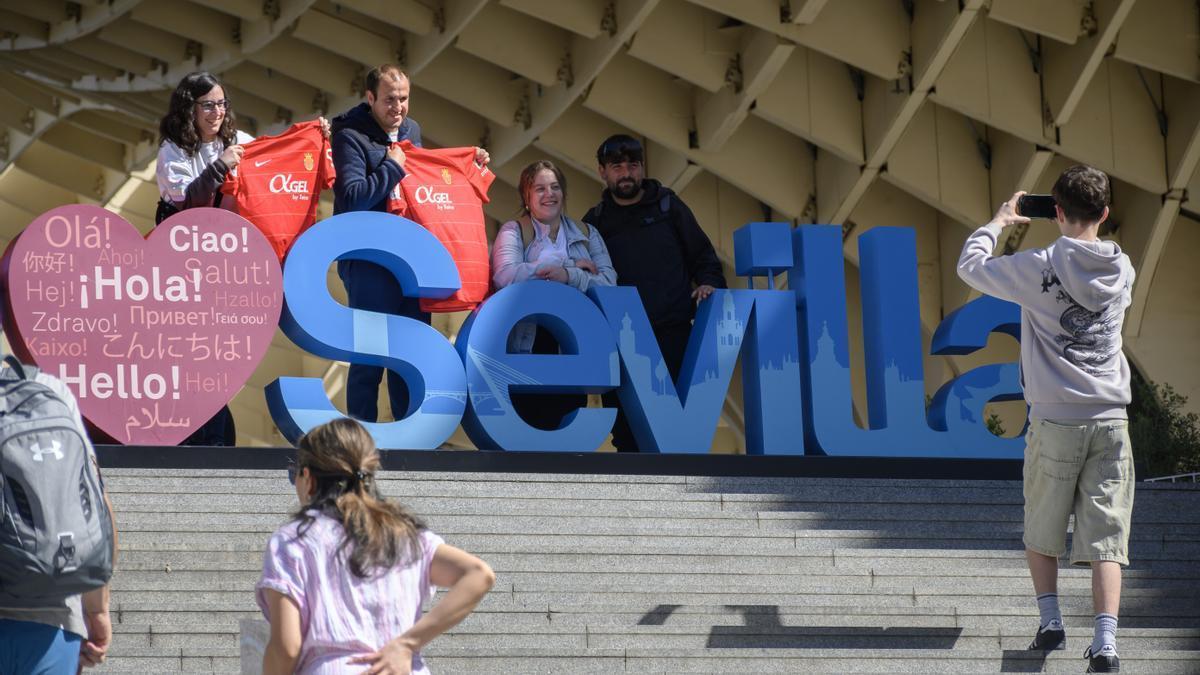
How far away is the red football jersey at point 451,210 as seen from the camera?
9156 millimetres

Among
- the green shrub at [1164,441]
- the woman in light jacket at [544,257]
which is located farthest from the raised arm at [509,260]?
the green shrub at [1164,441]

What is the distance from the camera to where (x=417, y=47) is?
18.5m

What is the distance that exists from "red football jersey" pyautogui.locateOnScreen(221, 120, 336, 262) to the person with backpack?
15.9 ft

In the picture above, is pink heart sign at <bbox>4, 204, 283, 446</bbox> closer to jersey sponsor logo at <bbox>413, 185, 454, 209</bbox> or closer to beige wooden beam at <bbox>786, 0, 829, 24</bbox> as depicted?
jersey sponsor logo at <bbox>413, 185, 454, 209</bbox>

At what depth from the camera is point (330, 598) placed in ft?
12.2

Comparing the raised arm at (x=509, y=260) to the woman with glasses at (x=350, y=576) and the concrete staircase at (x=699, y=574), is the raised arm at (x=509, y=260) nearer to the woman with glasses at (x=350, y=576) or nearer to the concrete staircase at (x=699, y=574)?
the concrete staircase at (x=699, y=574)

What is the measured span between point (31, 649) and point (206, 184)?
473 centimetres

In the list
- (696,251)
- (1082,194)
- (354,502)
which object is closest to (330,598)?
(354,502)

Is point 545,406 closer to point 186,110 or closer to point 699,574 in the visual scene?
point 699,574

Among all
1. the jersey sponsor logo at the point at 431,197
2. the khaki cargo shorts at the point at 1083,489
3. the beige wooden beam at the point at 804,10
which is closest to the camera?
the khaki cargo shorts at the point at 1083,489

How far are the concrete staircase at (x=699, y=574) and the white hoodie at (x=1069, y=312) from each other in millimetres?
960

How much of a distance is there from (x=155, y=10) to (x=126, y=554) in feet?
47.2

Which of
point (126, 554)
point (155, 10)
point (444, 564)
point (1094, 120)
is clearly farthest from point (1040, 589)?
point (155, 10)

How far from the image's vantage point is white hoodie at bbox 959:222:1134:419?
20.4ft
